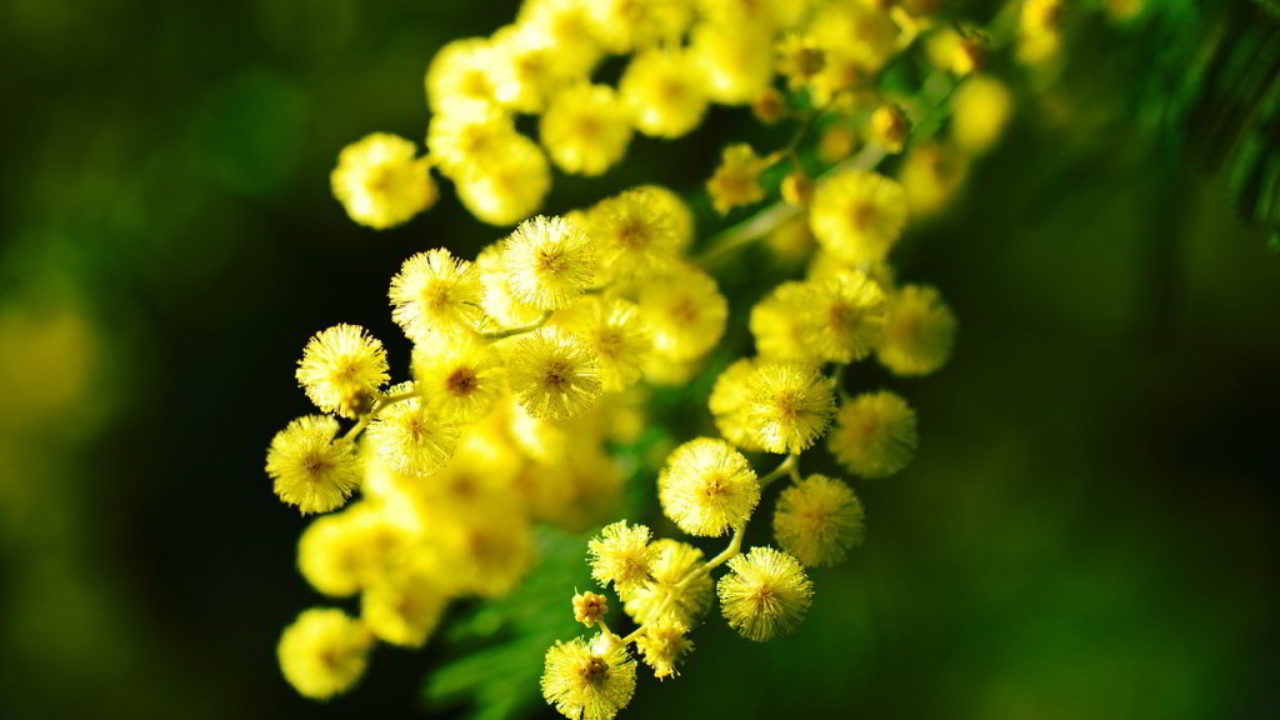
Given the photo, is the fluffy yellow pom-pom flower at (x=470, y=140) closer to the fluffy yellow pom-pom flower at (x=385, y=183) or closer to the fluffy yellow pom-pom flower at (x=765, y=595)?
the fluffy yellow pom-pom flower at (x=385, y=183)

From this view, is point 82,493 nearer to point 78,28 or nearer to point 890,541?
point 78,28

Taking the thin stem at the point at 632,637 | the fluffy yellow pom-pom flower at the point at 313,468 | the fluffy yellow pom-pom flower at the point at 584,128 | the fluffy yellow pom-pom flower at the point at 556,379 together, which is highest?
the fluffy yellow pom-pom flower at the point at 584,128

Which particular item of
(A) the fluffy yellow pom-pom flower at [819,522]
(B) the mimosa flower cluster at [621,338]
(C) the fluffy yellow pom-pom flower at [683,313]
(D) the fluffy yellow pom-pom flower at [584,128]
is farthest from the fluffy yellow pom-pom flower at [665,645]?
(D) the fluffy yellow pom-pom flower at [584,128]

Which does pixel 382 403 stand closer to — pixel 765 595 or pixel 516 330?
pixel 516 330

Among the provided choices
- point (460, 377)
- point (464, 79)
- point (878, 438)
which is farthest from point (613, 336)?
point (464, 79)

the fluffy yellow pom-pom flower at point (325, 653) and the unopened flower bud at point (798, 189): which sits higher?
the unopened flower bud at point (798, 189)

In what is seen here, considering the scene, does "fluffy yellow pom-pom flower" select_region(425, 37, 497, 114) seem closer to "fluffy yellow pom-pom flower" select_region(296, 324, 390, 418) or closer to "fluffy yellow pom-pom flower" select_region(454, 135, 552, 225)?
"fluffy yellow pom-pom flower" select_region(454, 135, 552, 225)

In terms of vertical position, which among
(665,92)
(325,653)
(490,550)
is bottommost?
(325,653)
